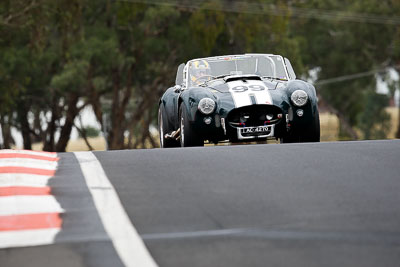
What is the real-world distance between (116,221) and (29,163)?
312 centimetres

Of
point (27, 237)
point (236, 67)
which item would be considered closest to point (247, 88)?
point (236, 67)

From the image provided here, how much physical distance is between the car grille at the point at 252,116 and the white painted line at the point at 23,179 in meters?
4.78

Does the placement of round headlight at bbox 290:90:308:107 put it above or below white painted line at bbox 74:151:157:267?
below

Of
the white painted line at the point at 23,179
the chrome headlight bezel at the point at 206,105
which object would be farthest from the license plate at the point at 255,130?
the white painted line at the point at 23,179

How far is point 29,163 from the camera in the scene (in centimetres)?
841

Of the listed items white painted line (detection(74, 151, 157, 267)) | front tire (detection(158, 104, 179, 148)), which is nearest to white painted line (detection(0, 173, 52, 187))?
white painted line (detection(74, 151, 157, 267))

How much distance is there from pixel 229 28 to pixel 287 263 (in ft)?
115

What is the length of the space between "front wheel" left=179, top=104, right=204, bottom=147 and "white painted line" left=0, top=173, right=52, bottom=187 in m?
4.84

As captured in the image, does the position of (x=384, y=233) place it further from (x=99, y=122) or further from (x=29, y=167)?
(x=99, y=122)

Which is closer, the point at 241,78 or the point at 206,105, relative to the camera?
the point at 206,105

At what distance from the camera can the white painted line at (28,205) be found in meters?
5.89

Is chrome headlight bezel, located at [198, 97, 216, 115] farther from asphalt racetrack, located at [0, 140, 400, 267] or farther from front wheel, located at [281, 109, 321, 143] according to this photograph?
asphalt racetrack, located at [0, 140, 400, 267]

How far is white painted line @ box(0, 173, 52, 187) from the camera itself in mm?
7043

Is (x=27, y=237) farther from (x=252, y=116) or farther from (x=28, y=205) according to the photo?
(x=252, y=116)
